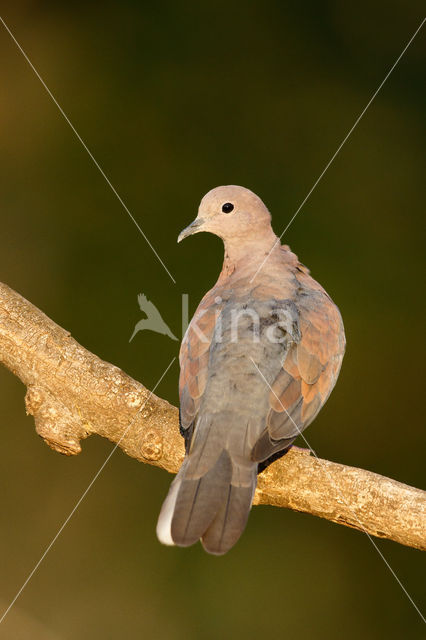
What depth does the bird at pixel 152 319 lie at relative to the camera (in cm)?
441

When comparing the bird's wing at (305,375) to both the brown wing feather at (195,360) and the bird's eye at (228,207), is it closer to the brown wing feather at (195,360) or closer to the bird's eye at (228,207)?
the brown wing feather at (195,360)

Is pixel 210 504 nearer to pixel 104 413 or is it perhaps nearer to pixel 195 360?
pixel 195 360

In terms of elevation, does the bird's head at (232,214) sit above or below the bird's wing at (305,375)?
above

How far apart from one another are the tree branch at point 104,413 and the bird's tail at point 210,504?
9.6 inches

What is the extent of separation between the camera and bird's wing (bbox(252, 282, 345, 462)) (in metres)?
2.37

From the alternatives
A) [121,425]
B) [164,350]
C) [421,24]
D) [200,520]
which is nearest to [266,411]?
[200,520]

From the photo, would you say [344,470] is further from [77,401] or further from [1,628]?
[1,628]

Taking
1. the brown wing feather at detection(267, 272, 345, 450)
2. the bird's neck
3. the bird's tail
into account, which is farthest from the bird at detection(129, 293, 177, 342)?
the bird's tail

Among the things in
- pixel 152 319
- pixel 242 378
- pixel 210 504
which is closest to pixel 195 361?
pixel 242 378

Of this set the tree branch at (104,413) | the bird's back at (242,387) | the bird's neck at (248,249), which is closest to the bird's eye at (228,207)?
the bird's neck at (248,249)

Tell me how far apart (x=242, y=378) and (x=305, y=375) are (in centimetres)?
24

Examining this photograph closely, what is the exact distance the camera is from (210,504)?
220 cm

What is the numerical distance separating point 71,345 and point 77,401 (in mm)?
207

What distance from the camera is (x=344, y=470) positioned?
2416 millimetres
